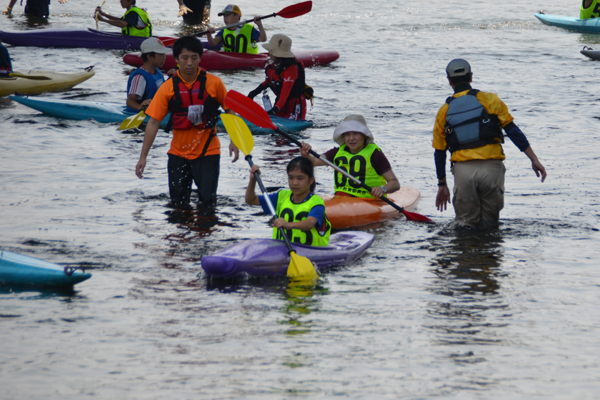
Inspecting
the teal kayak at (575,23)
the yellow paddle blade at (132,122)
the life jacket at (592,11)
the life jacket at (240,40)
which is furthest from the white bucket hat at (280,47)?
the teal kayak at (575,23)

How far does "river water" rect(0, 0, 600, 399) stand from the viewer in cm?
365

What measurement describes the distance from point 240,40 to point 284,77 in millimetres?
6008

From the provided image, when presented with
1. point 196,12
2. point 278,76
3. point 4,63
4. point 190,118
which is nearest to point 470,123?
point 190,118

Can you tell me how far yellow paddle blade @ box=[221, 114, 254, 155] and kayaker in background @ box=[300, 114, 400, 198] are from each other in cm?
56

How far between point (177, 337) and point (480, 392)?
1.66 m

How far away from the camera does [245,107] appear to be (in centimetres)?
637

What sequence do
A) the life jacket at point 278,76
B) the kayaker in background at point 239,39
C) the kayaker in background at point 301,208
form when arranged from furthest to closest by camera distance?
the kayaker in background at point 239,39, the life jacket at point 278,76, the kayaker in background at point 301,208

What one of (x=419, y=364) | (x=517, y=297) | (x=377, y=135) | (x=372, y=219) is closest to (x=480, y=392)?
(x=419, y=364)

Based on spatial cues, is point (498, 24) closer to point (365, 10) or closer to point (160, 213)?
point (365, 10)

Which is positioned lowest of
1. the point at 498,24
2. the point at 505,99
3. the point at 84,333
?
the point at 84,333

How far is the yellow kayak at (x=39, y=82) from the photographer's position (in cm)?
1182

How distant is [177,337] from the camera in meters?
4.07

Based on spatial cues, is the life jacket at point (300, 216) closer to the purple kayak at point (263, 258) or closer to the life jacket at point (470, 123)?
the purple kayak at point (263, 258)

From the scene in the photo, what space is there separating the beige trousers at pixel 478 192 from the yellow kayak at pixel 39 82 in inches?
334
